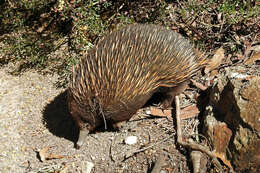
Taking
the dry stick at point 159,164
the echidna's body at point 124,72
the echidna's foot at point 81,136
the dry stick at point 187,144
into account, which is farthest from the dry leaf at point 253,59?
the echidna's foot at point 81,136

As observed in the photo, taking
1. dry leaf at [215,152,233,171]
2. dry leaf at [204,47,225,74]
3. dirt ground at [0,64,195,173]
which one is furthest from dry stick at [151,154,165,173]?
dry leaf at [204,47,225,74]

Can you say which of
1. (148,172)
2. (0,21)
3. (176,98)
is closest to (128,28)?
(176,98)

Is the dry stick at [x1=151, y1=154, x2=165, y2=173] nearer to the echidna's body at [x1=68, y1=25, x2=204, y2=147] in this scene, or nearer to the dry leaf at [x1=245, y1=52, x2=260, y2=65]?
the echidna's body at [x1=68, y1=25, x2=204, y2=147]

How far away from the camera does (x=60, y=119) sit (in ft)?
13.9

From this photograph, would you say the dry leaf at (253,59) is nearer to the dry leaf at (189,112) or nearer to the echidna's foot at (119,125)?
the dry leaf at (189,112)

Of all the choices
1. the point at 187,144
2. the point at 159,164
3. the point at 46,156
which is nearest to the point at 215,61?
the point at 187,144

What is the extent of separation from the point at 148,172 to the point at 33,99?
2.05 m

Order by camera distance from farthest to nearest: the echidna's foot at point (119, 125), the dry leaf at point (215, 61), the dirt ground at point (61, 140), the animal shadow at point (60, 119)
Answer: the dry leaf at point (215, 61) < the animal shadow at point (60, 119) < the echidna's foot at point (119, 125) < the dirt ground at point (61, 140)

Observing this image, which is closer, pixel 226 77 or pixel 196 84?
pixel 226 77

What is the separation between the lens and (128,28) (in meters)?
3.69

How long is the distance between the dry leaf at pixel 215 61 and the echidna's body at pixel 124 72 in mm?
713

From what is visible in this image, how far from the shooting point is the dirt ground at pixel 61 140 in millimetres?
3525

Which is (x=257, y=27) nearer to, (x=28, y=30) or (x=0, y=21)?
(x=28, y=30)

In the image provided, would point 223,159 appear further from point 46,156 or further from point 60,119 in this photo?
point 60,119
